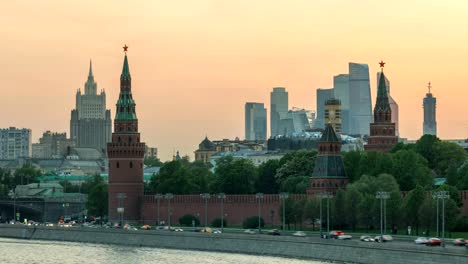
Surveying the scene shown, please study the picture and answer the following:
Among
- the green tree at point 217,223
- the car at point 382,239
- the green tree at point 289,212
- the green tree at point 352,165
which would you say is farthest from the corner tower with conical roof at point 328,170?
the car at point 382,239

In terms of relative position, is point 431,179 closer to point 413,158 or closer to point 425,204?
point 413,158

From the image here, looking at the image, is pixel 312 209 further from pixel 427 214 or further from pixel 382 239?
pixel 382 239

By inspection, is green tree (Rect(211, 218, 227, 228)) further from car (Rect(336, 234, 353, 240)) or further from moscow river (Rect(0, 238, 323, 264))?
car (Rect(336, 234, 353, 240))

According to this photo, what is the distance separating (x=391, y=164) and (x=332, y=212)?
70.3 ft

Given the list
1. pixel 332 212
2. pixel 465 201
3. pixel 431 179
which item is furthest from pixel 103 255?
pixel 431 179

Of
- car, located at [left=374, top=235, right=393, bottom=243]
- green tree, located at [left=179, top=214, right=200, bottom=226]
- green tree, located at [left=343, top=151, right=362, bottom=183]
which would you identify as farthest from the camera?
green tree, located at [left=179, top=214, right=200, bottom=226]

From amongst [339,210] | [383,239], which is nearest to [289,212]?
[339,210]

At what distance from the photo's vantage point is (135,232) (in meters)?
173

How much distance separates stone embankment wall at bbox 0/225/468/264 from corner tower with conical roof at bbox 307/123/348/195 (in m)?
21.6

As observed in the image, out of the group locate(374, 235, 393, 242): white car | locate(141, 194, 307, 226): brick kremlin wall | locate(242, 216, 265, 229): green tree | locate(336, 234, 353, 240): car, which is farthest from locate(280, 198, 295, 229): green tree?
locate(374, 235, 393, 242): white car

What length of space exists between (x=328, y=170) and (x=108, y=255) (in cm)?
3545

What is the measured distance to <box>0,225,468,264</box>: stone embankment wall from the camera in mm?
117625

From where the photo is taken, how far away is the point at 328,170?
595 feet

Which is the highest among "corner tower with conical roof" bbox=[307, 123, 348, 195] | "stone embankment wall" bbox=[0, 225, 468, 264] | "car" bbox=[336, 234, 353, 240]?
"corner tower with conical roof" bbox=[307, 123, 348, 195]
